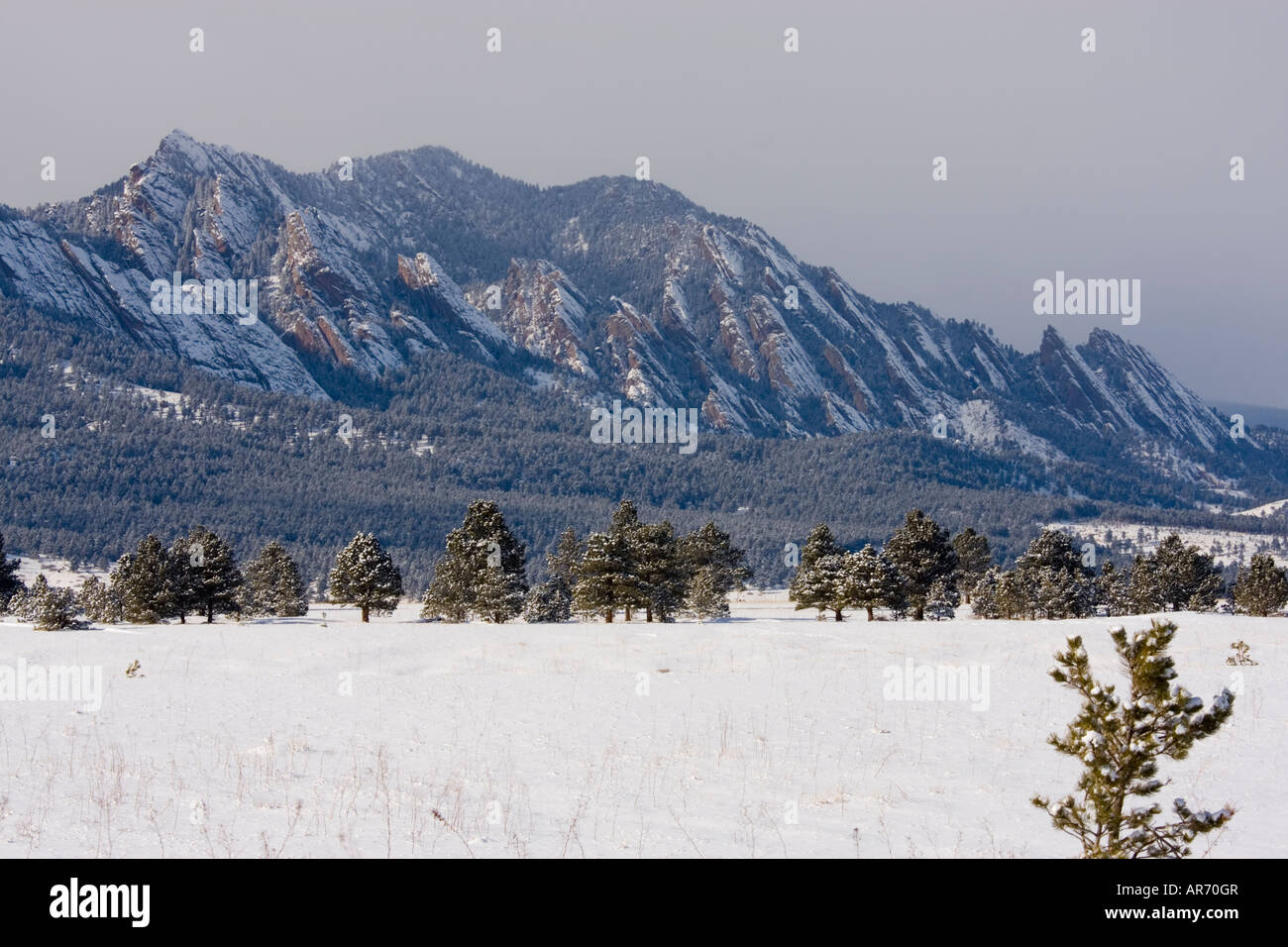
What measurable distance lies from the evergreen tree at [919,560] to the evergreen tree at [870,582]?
1.45m

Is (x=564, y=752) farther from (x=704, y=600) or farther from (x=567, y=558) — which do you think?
(x=567, y=558)

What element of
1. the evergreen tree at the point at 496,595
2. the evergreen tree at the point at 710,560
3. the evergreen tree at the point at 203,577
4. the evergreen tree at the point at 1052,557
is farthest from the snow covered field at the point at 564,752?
the evergreen tree at the point at 1052,557

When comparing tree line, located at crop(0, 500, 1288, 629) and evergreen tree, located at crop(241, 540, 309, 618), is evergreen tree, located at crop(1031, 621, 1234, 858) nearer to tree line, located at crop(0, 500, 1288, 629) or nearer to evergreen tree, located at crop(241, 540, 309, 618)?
tree line, located at crop(0, 500, 1288, 629)

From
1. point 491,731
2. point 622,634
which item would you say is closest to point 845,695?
point 491,731

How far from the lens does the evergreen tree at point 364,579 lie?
68.2m

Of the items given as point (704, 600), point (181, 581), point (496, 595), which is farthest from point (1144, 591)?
point (181, 581)

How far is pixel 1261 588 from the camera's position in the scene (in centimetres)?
7994

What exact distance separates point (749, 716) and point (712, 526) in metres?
71.8

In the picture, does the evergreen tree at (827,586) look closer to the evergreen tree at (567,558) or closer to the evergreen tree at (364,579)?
the evergreen tree at (567,558)

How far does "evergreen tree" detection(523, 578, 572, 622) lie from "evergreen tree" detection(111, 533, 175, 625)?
22.1 m

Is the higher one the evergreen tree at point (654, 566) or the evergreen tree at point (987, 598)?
the evergreen tree at point (654, 566)

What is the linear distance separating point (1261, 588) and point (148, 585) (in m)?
78.8

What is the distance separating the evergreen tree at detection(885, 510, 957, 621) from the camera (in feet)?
221
